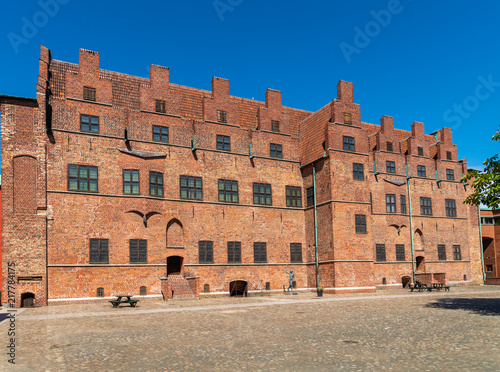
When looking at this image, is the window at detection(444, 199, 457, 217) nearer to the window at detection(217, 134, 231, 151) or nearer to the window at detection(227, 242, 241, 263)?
the window at detection(227, 242, 241, 263)

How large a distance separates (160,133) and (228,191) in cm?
663

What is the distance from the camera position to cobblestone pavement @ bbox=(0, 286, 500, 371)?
10055mm

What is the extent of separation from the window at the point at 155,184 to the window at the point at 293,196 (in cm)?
1084

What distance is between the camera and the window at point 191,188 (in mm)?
32513

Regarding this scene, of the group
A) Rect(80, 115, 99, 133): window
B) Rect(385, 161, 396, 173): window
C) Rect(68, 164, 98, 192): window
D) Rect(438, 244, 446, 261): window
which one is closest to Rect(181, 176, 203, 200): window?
Rect(68, 164, 98, 192): window

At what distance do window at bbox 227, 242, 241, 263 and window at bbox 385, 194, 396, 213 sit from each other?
47.5 feet

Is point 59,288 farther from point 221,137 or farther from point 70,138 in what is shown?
point 221,137

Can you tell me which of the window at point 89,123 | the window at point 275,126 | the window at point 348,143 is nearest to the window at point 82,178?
the window at point 89,123

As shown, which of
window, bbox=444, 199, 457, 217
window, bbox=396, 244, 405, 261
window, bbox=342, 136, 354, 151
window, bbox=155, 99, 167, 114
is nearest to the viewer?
window, bbox=155, 99, 167, 114

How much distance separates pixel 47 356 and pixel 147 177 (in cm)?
2036

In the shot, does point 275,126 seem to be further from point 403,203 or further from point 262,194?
point 403,203

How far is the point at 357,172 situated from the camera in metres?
36.0

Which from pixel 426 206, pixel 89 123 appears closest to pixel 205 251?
pixel 89 123

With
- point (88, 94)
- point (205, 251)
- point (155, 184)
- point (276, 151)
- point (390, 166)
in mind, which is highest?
point (88, 94)
